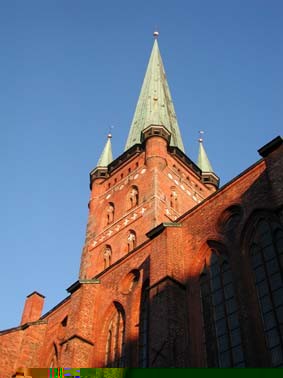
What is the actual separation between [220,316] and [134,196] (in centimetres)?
1686

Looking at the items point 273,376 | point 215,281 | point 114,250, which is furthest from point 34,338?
point 273,376

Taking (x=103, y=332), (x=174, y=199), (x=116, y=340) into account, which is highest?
(x=174, y=199)

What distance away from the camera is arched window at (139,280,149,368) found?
14762mm

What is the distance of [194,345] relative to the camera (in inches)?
509

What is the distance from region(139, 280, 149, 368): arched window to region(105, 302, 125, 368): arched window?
897 mm

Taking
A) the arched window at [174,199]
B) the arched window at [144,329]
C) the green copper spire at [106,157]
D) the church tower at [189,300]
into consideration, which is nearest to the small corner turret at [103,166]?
the green copper spire at [106,157]

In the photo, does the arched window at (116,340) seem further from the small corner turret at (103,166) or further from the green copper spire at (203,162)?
the green copper spire at (203,162)

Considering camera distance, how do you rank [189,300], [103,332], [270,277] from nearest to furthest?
[270,277] < [189,300] < [103,332]

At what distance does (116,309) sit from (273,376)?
11392 mm

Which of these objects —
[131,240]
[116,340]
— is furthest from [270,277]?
[131,240]

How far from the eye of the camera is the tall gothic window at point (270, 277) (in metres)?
11.1

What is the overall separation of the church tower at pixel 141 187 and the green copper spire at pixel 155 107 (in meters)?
0.10

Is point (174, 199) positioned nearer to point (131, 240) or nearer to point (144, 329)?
point (131, 240)

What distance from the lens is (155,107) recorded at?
3531 cm
